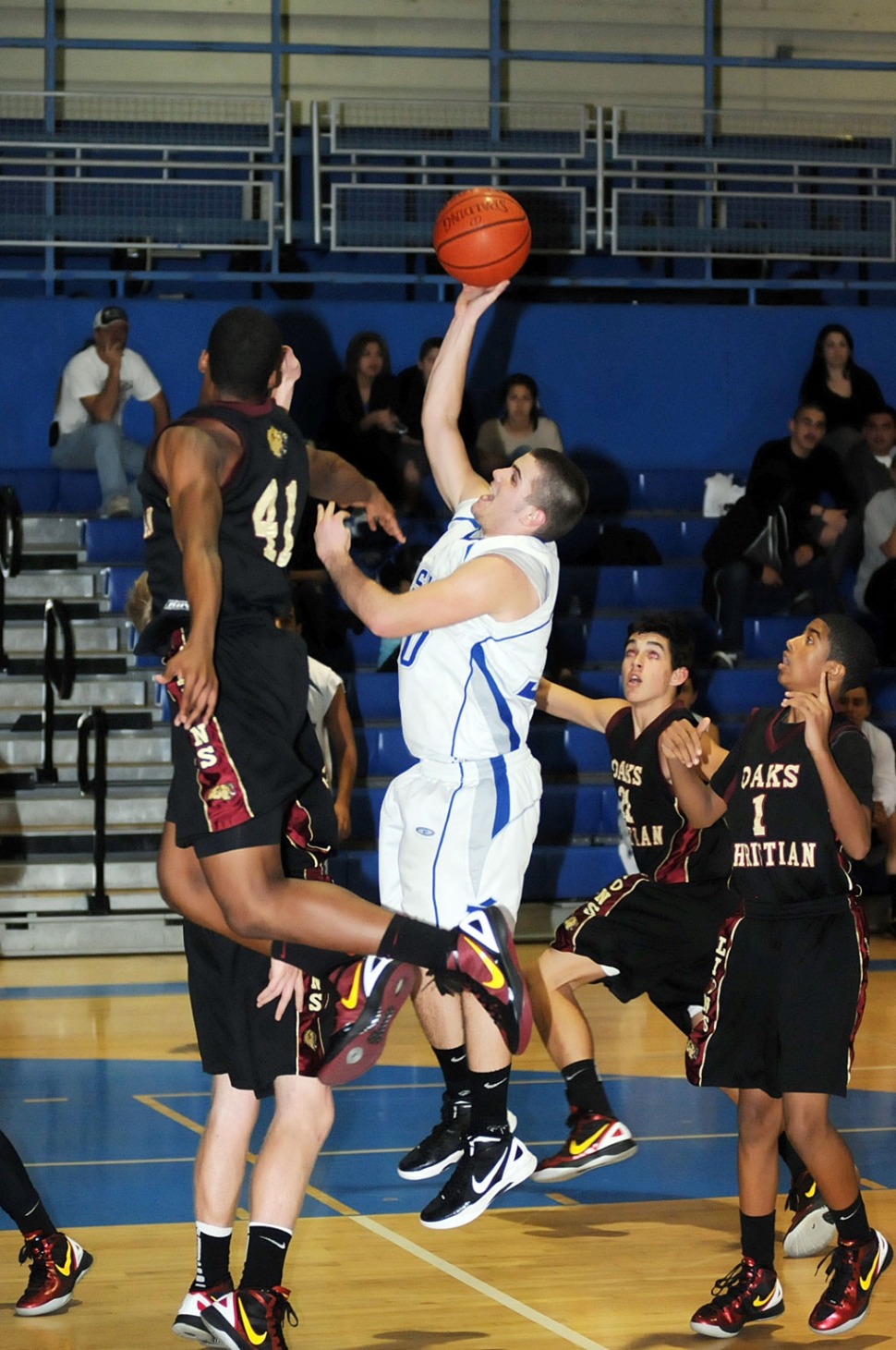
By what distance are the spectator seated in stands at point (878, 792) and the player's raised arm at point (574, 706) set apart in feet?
11.0

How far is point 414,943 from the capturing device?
13.2 feet

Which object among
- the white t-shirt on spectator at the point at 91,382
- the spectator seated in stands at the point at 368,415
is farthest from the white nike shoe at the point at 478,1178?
the white t-shirt on spectator at the point at 91,382

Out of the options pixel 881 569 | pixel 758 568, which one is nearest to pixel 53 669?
pixel 758 568

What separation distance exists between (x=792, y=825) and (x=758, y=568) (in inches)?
288

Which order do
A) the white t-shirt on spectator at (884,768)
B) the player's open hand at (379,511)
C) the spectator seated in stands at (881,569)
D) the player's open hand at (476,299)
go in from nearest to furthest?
the player's open hand at (379,511), the player's open hand at (476,299), the white t-shirt on spectator at (884,768), the spectator seated in stands at (881,569)

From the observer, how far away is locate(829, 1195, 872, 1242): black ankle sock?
4.34 m

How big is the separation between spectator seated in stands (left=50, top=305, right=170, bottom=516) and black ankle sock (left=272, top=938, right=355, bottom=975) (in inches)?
321

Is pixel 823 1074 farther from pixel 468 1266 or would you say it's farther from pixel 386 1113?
pixel 386 1113

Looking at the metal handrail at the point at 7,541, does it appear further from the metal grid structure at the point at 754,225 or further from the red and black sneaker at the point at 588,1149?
the red and black sneaker at the point at 588,1149

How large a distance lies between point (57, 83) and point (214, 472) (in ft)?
36.2

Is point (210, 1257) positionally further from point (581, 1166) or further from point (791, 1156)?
point (791, 1156)

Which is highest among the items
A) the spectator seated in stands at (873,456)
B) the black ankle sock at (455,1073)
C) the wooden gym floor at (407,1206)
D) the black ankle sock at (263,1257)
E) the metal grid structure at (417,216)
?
the metal grid structure at (417,216)

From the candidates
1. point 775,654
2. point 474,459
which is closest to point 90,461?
point 474,459

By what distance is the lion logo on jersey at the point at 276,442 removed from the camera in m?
4.12
